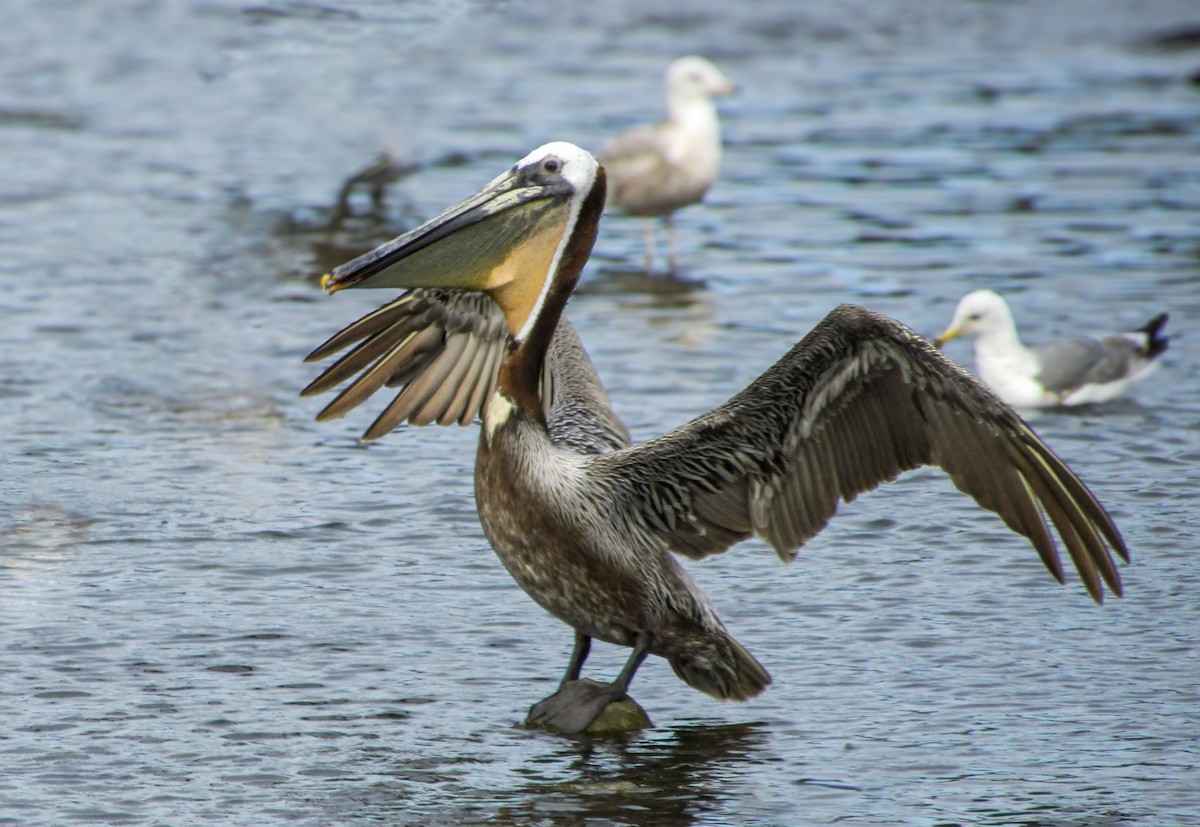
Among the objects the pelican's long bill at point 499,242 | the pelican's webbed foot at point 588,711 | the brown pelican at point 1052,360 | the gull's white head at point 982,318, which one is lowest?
the pelican's webbed foot at point 588,711

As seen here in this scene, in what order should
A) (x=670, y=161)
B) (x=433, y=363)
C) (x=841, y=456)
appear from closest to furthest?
(x=841, y=456), (x=433, y=363), (x=670, y=161)

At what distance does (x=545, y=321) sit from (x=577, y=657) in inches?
35.7

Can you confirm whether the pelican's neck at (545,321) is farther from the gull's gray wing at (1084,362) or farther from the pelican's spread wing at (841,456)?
the gull's gray wing at (1084,362)

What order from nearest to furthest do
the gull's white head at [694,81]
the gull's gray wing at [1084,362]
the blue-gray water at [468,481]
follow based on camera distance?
the blue-gray water at [468,481]
the gull's gray wing at [1084,362]
the gull's white head at [694,81]

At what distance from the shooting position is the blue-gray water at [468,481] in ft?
15.0

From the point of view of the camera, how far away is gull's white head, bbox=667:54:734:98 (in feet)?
35.8

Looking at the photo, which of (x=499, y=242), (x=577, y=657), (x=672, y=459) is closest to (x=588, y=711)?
(x=577, y=657)

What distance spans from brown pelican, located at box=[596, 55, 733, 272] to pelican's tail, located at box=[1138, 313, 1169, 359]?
10.1 feet

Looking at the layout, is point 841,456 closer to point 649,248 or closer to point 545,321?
point 545,321

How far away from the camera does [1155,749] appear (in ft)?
15.4

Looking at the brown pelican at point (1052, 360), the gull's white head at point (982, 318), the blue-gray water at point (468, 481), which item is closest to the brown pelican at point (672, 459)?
the blue-gray water at point (468, 481)

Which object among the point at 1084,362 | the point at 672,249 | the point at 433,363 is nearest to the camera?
the point at 433,363

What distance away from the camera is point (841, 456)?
4879mm

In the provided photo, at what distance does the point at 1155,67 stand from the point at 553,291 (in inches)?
502
